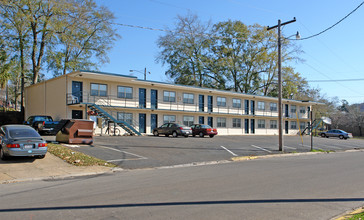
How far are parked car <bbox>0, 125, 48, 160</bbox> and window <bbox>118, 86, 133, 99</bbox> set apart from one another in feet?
60.9

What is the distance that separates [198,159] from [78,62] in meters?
32.6

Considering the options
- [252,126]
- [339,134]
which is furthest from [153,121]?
[339,134]

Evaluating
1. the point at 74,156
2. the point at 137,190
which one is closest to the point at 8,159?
the point at 74,156

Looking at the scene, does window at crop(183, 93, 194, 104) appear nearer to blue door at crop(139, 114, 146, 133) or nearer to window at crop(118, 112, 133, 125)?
blue door at crop(139, 114, 146, 133)

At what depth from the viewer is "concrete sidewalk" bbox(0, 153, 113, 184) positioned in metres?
11.4

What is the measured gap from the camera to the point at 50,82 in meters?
32.0

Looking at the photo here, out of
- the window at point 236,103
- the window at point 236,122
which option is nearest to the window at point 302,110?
the window at point 236,122

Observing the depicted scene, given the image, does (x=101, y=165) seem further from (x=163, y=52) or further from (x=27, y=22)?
(x=163, y=52)

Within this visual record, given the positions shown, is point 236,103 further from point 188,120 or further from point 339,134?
point 339,134

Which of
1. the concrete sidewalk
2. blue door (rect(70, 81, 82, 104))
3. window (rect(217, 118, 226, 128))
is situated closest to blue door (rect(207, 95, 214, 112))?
window (rect(217, 118, 226, 128))

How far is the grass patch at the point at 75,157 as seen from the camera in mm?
14172

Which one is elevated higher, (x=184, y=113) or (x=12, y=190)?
(x=184, y=113)

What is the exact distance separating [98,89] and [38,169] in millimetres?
18964

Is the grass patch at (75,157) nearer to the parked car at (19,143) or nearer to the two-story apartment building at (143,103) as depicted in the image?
the parked car at (19,143)
